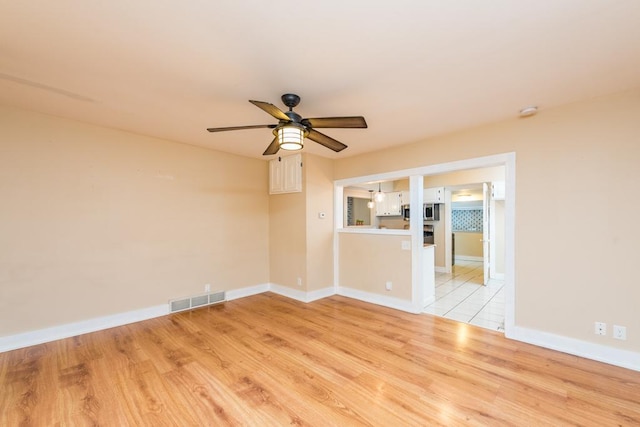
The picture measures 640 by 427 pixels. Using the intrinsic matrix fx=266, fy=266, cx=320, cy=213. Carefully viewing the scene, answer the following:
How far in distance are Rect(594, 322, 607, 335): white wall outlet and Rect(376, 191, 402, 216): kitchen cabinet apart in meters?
5.13

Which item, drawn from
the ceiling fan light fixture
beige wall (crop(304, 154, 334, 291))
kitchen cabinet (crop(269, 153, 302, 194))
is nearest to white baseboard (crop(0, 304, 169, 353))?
beige wall (crop(304, 154, 334, 291))

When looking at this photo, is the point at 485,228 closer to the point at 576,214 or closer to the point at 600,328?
the point at 576,214

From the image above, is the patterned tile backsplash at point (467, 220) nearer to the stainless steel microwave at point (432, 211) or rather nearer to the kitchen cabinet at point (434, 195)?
the stainless steel microwave at point (432, 211)

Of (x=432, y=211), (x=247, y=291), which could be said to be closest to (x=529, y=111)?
(x=432, y=211)

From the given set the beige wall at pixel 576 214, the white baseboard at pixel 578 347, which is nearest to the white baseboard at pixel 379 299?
the white baseboard at pixel 578 347

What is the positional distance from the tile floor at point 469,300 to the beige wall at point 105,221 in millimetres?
3579

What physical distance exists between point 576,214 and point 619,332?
1163 millimetres

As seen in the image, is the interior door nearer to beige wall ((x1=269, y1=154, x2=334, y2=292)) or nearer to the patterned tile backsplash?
beige wall ((x1=269, y1=154, x2=334, y2=292))

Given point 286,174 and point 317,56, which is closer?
point 317,56

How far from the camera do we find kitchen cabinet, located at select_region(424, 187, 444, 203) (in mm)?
6930

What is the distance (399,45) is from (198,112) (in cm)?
223

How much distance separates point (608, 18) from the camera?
1598mm

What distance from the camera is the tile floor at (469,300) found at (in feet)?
12.4

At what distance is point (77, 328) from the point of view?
328 cm
